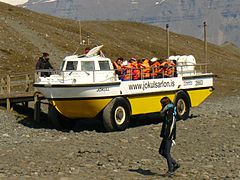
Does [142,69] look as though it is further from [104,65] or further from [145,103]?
[104,65]

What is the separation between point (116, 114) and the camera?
68.8 ft

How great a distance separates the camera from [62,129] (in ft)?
72.8

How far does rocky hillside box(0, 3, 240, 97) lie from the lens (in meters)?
44.5

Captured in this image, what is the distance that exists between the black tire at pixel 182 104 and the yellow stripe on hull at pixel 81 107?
410cm

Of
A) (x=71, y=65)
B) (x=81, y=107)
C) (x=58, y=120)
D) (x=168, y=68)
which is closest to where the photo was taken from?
(x=81, y=107)

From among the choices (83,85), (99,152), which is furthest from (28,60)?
(99,152)

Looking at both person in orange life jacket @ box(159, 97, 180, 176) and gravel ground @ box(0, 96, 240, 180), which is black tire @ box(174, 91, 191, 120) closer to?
gravel ground @ box(0, 96, 240, 180)

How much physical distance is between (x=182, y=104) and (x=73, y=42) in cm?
3219

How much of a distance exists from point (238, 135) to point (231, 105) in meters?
12.4

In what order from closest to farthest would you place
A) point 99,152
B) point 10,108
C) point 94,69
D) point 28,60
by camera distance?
point 99,152, point 94,69, point 10,108, point 28,60

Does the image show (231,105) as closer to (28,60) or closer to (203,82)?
(203,82)

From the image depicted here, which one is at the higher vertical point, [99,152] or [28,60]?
[28,60]

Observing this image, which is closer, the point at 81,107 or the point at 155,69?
the point at 81,107

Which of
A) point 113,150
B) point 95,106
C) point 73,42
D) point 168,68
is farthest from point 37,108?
point 73,42
